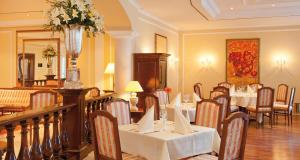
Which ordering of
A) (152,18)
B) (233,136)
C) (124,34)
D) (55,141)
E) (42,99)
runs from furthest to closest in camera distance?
(152,18) < (124,34) < (42,99) < (55,141) < (233,136)

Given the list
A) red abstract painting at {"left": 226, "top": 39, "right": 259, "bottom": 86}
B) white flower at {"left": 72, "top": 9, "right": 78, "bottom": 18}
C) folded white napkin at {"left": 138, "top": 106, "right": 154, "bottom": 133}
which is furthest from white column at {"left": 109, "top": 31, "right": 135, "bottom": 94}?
red abstract painting at {"left": 226, "top": 39, "right": 259, "bottom": 86}

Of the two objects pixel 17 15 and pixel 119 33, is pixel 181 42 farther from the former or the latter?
pixel 17 15

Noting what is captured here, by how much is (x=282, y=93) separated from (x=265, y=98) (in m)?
1.81

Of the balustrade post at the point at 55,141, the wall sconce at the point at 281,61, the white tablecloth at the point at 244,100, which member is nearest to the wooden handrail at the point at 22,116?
the balustrade post at the point at 55,141

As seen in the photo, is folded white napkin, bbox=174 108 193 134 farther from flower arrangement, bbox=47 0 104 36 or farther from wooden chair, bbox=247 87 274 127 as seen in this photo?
wooden chair, bbox=247 87 274 127

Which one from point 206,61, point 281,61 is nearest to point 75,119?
→ point 206,61

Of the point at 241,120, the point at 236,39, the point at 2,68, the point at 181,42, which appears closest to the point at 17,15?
the point at 2,68

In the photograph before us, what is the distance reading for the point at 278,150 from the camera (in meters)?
5.91

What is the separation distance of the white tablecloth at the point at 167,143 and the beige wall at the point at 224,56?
7527mm

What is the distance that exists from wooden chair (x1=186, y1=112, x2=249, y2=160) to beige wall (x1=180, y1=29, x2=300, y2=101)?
7967mm

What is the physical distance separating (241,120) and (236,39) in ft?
26.9

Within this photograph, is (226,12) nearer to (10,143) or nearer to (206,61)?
(206,61)

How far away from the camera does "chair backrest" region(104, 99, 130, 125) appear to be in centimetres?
431

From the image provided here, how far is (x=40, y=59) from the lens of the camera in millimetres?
9797
